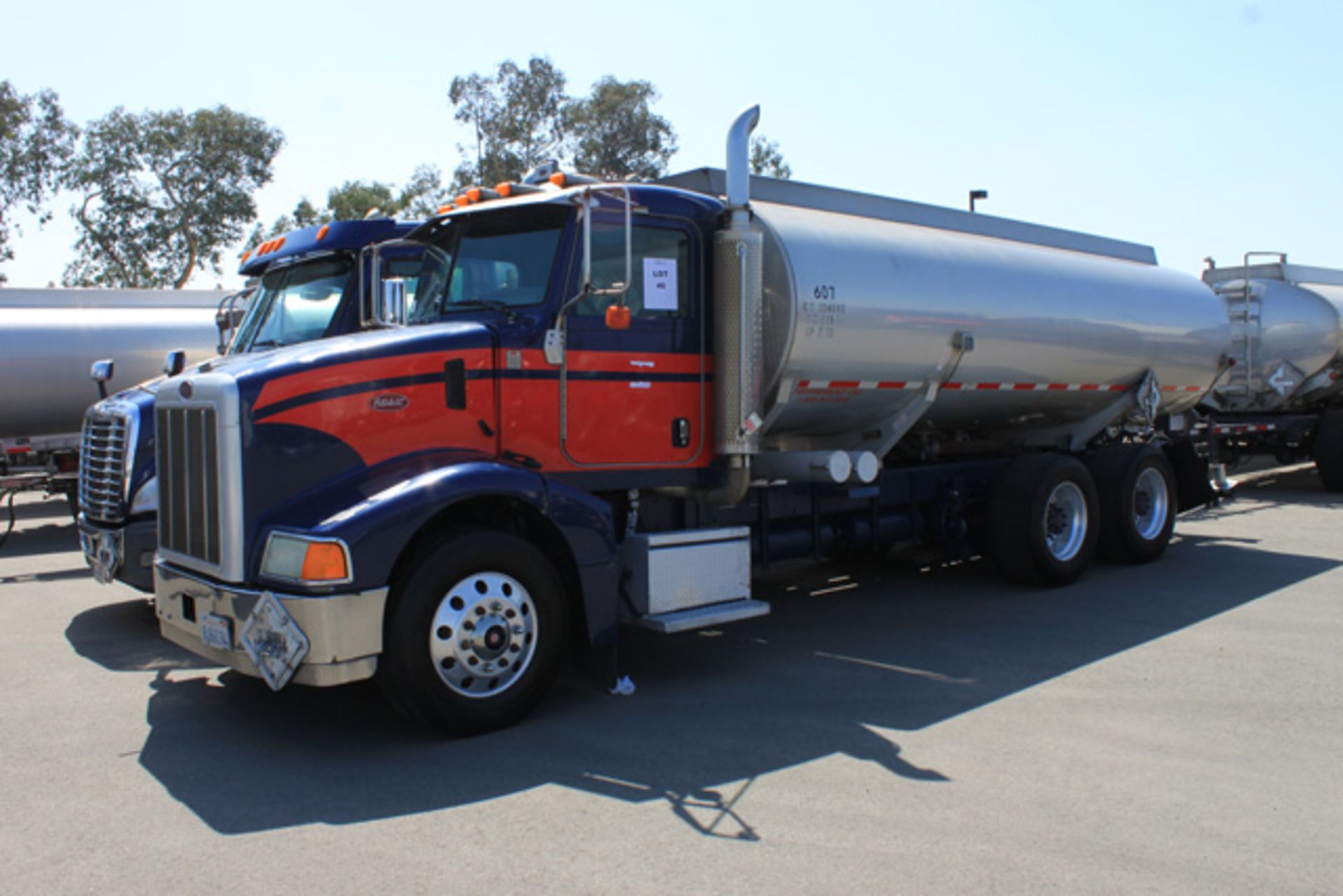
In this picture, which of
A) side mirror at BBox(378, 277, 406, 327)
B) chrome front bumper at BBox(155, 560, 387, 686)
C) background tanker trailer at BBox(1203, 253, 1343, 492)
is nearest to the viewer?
chrome front bumper at BBox(155, 560, 387, 686)

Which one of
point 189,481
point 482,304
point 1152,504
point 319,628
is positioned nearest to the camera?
point 319,628

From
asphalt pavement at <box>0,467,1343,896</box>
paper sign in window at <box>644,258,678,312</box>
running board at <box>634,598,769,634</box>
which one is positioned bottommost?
asphalt pavement at <box>0,467,1343,896</box>

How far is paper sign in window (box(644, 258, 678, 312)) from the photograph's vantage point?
21.7 feet

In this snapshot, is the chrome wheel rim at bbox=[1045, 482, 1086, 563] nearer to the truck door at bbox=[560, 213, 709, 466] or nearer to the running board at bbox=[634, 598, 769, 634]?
the running board at bbox=[634, 598, 769, 634]

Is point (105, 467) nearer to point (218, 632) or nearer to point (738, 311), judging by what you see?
point (218, 632)

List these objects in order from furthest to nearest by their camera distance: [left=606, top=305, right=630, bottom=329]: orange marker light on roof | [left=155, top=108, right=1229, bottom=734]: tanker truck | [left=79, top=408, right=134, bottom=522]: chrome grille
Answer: [left=79, top=408, right=134, bottom=522]: chrome grille < [left=606, top=305, right=630, bottom=329]: orange marker light on roof < [left=155, top=108, right=1229, bottom=734]: tanker truck

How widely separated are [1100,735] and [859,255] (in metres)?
3.74

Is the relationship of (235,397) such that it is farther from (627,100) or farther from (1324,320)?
(627,100)

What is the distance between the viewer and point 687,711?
5980 millimetres

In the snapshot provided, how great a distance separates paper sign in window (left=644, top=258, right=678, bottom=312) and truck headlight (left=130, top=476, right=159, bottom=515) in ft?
12.6

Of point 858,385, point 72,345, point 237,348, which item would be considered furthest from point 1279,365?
point 72,345

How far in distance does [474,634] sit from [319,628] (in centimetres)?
80

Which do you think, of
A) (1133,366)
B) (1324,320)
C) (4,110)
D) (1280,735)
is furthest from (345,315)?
(4,110)

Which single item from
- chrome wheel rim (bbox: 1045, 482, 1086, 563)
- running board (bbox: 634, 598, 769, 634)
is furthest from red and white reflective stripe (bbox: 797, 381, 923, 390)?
chrome wheel rim (bbox: 1045, 482, 1086, 563)
